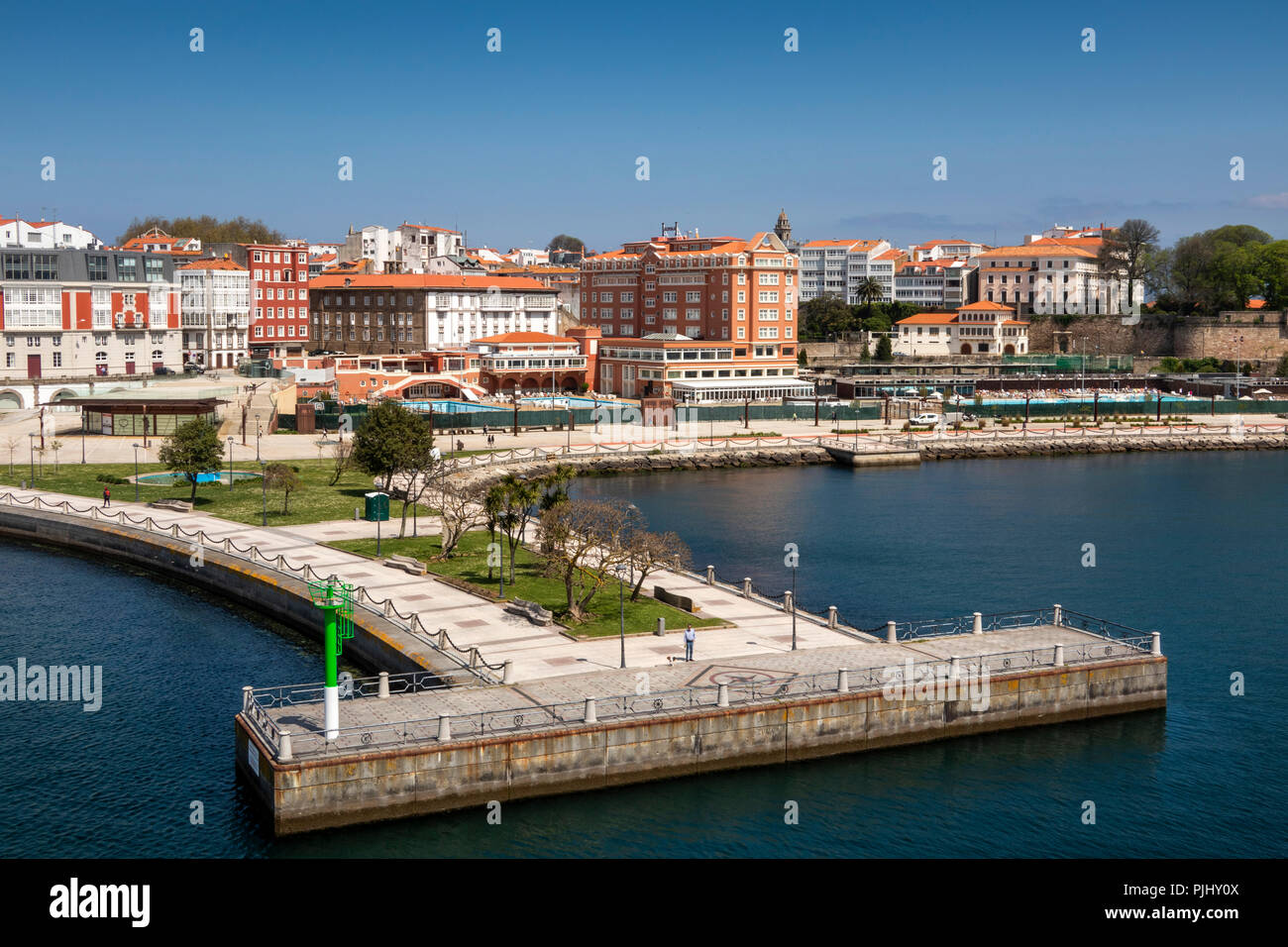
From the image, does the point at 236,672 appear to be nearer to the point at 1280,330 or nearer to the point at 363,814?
the point at 363,814

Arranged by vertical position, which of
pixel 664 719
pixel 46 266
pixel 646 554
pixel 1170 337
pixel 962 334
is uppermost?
pixel 46 266

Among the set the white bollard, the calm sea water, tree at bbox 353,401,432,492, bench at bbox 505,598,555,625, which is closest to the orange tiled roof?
tree at bbox 353,401,432,492

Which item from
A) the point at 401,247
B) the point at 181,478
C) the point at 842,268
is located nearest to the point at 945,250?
the point at 842,268

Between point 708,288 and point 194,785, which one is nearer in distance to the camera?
point 194,785

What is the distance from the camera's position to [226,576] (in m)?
43.6

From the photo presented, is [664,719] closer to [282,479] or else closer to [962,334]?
[282,479]

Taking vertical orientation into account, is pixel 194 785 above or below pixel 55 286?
below

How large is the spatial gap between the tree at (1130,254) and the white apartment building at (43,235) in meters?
108

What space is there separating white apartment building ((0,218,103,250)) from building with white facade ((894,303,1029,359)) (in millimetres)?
82513

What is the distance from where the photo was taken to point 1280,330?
136 m

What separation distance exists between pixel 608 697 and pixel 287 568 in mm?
18075
